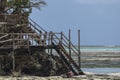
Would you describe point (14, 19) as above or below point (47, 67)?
above

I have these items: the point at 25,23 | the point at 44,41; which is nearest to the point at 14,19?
the point at 25,23

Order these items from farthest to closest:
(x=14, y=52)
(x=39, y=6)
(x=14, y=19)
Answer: (x=39, y=6) < (x=14, y=19) < (x=14, y=52)

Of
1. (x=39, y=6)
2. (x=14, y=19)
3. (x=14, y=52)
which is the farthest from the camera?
(x=39, y=6)

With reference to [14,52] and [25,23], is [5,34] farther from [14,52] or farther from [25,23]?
[25,23]

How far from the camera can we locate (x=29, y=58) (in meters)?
42.4

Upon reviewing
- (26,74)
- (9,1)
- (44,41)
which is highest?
(9,1)

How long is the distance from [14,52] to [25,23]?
604cm

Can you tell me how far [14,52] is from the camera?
4166 centimetres

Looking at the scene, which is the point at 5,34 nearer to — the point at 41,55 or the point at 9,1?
the point at 41,55

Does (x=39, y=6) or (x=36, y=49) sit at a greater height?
(x=39, y=6)

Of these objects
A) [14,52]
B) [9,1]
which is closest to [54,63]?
[14,52]

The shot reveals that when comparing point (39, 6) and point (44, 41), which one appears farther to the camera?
point (39, 6)

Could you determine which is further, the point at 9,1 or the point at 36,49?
the point at 9,1

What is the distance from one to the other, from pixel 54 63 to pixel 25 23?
6264 millimetres
